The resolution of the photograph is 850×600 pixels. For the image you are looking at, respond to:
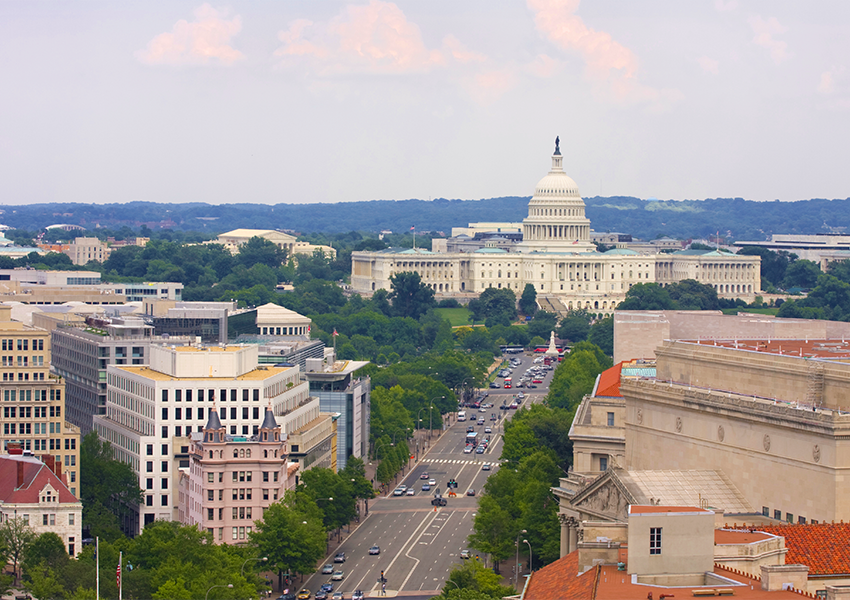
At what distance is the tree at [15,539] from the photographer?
345ft

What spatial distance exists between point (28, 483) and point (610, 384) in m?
36.6

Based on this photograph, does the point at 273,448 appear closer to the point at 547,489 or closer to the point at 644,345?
the point at 547,489

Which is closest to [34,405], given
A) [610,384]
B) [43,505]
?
[43,505]

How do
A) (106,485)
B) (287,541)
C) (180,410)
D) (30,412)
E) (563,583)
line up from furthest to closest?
(180,410), (30,412), (106,485), (287,541), (563,583)

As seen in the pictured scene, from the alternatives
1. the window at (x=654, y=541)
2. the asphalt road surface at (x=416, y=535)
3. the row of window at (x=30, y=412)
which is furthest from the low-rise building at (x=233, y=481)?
the window at (x=654, y=541)

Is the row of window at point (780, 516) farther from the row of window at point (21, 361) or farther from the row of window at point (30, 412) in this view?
the row of window at point (21, 361)

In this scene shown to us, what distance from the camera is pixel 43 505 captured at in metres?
111

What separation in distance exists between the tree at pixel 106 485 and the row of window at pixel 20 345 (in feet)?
29.7

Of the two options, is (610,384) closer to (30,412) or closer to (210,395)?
(210,395)

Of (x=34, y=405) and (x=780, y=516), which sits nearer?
(x=780, y=516)

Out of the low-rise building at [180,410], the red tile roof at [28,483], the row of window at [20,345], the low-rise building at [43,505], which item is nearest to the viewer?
the low-rise building at [43,505]

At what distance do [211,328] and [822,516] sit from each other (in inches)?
4729

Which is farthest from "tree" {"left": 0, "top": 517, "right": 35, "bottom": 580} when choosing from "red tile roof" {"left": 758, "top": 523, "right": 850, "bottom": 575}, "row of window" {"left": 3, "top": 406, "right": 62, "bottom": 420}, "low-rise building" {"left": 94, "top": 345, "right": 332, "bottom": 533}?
"red tile roof" {"left": 758, "top": 523, "right": 850, "bottom": 575}

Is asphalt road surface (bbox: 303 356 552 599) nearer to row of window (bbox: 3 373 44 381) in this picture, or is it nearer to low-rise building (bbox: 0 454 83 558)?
low-rise building (bbox: 0 454 83 558)
